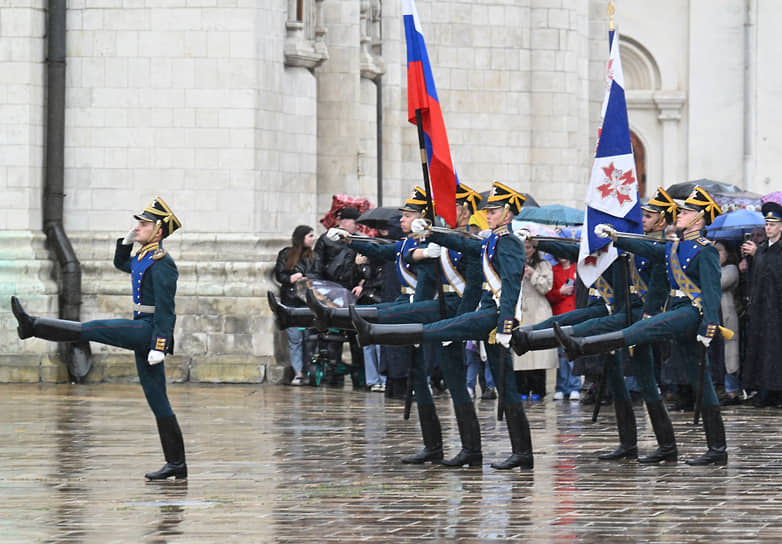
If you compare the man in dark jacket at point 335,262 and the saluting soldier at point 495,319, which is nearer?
the saluting soldier at point 495,319

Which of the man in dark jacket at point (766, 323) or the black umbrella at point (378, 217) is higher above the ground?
the black umbrella at point (378, 217)

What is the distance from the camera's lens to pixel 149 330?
10.5 metres

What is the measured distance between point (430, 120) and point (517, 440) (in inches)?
94.1

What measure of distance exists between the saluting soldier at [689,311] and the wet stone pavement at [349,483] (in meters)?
0.42

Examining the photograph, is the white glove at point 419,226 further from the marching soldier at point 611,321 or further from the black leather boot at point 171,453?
the black leather boot at point 171,453

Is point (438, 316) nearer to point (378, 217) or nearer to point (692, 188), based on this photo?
point (378, 217)

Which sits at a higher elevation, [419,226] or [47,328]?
[419,226]

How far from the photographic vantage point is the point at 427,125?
11.9m

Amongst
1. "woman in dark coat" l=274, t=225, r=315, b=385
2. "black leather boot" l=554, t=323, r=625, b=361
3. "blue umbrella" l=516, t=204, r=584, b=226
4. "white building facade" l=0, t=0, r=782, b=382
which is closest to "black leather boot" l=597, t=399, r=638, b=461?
"black leather boot" l=554, t=323, r=625, b=361

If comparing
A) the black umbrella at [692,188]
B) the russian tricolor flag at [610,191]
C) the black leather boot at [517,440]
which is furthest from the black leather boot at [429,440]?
the black umbrella at [692,188]

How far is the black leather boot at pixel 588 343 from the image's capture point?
10.9m

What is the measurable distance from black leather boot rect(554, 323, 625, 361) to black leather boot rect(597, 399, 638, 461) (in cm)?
82

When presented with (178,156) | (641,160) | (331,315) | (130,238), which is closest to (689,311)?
Result: (331,315)

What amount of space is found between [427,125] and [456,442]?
95.8 inches
